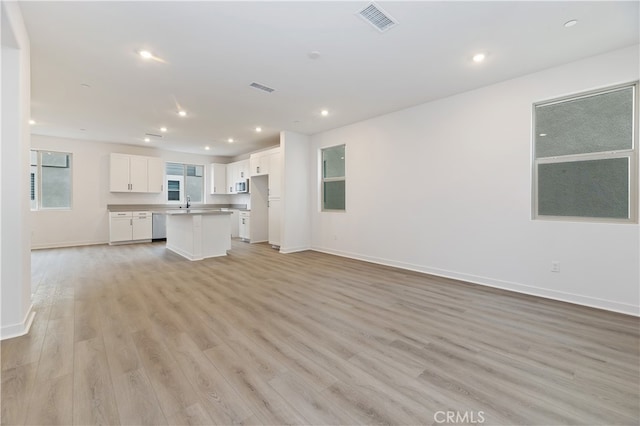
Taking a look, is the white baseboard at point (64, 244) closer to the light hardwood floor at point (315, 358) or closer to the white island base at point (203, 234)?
the white island base at point (203, 234)

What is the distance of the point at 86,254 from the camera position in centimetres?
602

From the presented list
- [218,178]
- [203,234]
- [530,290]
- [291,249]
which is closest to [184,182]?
[218,178]

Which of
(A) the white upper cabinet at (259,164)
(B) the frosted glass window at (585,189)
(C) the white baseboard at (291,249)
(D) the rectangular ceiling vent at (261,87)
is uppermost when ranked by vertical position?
(D) the rectangular ceiling vent at (261,87)

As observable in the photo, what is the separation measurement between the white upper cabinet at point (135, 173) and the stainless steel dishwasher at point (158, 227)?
2.63 ft

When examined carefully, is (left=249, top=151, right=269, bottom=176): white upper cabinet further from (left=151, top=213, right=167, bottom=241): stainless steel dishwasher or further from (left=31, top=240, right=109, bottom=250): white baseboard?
(left=31, top=240, right=109, bottom=250): white baseboard

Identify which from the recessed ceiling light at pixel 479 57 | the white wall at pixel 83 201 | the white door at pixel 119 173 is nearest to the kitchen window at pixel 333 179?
the recessed ceiling light at pixel 479 57

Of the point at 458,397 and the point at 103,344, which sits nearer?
the point at 458,397

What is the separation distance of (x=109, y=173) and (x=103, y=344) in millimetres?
6952

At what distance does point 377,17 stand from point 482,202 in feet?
9.33

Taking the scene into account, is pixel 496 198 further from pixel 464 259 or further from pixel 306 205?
pixel 306 205

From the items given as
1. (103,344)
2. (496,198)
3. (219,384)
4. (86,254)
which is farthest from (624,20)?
(86,254)

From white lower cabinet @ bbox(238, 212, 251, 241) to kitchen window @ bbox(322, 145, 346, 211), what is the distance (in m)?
2.59

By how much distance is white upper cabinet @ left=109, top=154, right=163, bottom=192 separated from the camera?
741 cm

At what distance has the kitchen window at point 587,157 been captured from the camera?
2967 mm
